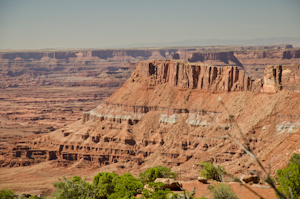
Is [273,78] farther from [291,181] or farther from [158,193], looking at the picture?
[158,193]

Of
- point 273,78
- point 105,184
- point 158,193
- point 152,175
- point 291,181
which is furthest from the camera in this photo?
point 273,78

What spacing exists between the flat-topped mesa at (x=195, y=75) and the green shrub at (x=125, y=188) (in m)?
58.6

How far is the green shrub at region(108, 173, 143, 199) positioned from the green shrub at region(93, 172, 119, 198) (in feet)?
2.49

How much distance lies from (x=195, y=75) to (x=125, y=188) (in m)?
69.5

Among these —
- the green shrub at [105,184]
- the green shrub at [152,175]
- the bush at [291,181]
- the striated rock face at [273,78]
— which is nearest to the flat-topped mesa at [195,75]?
the striated rock face at [273,78]

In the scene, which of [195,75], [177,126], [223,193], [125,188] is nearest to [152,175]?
[125,188]

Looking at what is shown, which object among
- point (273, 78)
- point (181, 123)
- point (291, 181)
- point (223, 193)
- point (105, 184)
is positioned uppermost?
point (273, 78)

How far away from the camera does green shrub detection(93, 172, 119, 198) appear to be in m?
49.5

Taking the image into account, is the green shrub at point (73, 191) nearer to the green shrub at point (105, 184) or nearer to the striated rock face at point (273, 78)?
the green shrub at point (105, 184)

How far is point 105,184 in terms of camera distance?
49125 mm

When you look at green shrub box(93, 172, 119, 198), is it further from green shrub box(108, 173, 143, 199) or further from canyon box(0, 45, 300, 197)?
canyon box(0, 45, 300, 197)

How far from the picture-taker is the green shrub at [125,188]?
45.1 metres

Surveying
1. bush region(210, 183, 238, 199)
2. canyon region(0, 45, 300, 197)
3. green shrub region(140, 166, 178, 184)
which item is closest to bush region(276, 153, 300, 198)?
bush region(210, 183, 238, 199)

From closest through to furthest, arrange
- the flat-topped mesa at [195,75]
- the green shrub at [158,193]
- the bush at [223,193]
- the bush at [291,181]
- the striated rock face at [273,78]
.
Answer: the bush at [223,193], the bush at [291,181], the green shrub at [158,193], the striated rock face at [273,78], the flat-topped mesa at [195,75]
